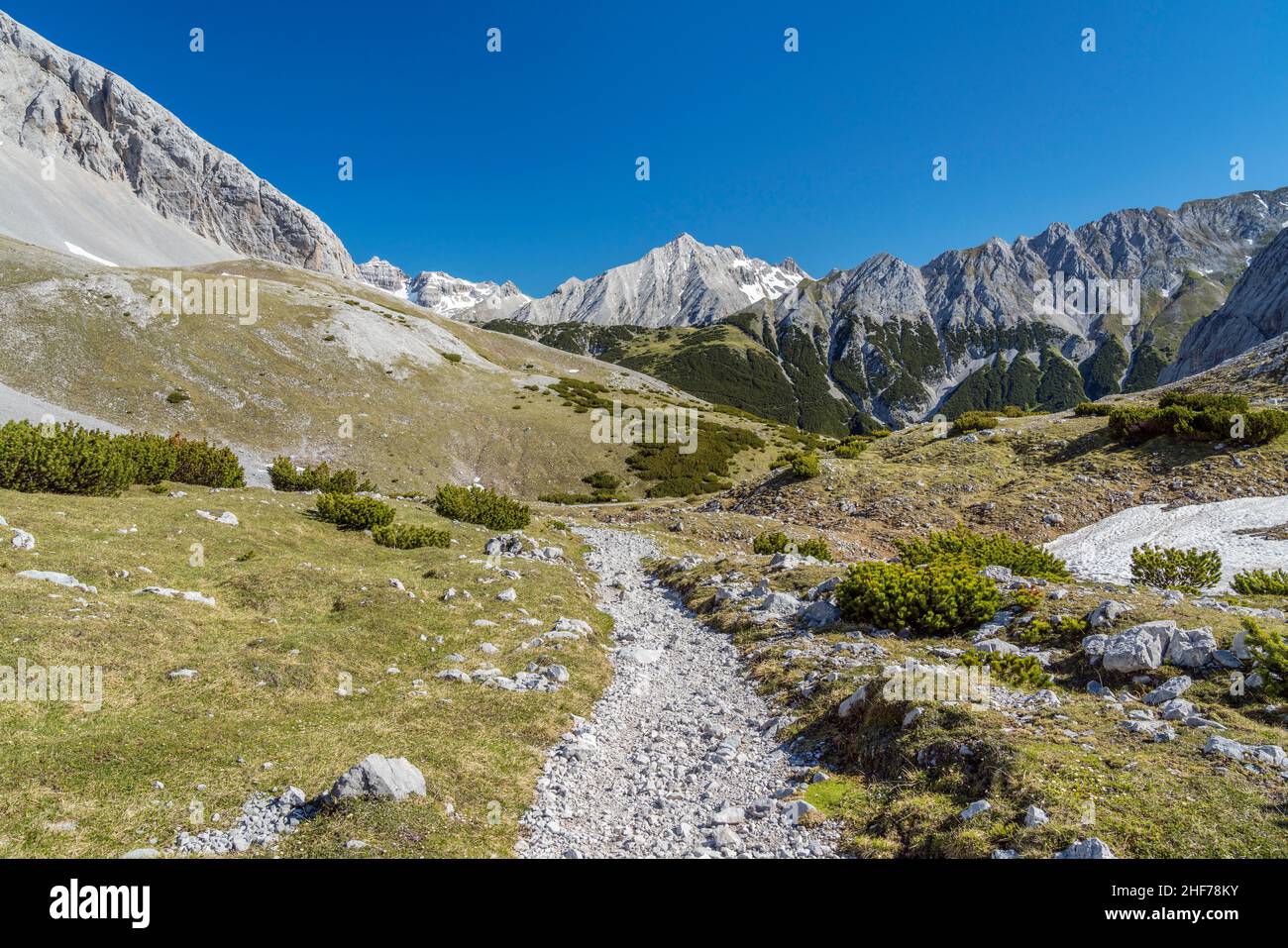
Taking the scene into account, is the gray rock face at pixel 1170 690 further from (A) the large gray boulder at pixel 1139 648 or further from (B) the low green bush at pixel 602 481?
(B) the low green bush at pixel 602 481

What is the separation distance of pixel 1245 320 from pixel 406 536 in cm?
17699

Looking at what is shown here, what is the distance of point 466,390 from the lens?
71500mm

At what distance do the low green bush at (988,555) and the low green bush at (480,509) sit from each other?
18.3 m

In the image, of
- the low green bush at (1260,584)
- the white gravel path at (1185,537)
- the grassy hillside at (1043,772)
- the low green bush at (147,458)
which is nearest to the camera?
the grassy hillside at (1043,772)

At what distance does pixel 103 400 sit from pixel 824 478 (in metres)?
57.1

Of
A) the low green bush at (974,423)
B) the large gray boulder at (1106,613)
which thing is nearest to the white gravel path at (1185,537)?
the large gray boulder at (1106,613)

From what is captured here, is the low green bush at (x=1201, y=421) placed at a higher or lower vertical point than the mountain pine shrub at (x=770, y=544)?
higher

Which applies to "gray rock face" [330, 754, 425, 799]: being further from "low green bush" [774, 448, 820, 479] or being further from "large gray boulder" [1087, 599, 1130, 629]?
"low green bush" [774, 448, 820, 479]

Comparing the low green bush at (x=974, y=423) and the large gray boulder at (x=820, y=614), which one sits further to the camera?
the low green bush at (x=974, y=423)

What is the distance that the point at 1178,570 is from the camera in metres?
16.3

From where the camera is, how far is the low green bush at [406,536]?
21578mm

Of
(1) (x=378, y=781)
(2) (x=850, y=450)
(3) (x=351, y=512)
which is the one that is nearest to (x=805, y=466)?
(2) (x=850, y=450)

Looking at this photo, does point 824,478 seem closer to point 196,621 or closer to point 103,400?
point 196,621
